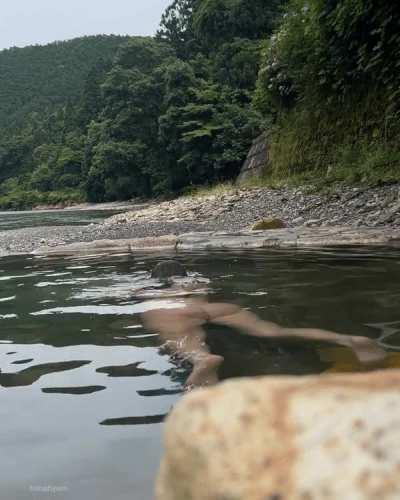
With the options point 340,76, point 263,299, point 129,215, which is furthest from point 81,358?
point 129,215

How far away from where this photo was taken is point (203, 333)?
3.22 m

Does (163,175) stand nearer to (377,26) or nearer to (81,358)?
(377,26)

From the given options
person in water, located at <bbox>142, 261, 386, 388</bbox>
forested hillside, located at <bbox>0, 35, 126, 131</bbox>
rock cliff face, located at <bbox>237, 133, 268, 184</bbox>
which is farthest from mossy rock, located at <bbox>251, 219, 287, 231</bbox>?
forested hillside, located at <bbox>0, 35, 126, 131</bbox>

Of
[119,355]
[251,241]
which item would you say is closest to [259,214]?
[251,241]

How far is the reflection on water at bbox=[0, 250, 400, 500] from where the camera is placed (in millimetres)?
1763

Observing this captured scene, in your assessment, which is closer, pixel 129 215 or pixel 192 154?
pixel 129 215

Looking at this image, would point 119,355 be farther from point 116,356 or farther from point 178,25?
point 178,25

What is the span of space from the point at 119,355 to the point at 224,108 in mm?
31847

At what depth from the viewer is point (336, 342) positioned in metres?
2.81

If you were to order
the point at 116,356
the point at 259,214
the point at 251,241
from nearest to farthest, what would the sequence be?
the point at 116,356 → the point at 251,241 → the point at 259,214

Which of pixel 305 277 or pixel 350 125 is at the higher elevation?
pixel 350 125

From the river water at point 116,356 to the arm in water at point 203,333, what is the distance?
7cm

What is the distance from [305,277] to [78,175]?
60778 mm

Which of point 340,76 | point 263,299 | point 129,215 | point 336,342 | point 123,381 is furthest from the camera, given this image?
point 129,215
